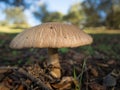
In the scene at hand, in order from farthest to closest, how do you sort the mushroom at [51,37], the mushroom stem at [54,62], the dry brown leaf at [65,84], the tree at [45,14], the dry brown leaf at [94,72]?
the tree at [45,14] → the dry brown leaf at [94,72] → the mushroom stem at [54,62] → the dry brown leaf at [65,84] → the mushroom at [51,37]

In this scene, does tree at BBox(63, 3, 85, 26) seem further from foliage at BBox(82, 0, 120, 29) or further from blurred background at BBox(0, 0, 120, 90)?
foliage at BBox(82, 0, 120, 29)

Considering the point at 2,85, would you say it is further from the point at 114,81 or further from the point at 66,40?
the point at 114,81

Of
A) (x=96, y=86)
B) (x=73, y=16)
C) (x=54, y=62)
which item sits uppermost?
(x=73, y=16)

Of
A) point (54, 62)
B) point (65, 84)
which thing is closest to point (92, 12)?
point (54, 62)

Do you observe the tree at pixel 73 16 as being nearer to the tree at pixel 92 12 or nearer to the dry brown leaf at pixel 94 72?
the tree at pixel 92 12

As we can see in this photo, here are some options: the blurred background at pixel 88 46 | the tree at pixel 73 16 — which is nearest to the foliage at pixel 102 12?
the blurred background at pixel 88 46

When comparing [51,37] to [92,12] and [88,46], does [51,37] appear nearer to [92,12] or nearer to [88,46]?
[88,46]

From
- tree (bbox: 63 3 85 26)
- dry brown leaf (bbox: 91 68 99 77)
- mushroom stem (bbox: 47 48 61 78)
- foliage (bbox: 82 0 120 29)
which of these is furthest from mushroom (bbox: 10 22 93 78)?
tree (bbox: 63 3 85 26)

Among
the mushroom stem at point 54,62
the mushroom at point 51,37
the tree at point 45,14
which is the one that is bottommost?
the mushroom stem at point 54,62

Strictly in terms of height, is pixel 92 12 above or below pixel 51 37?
above
